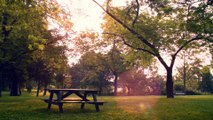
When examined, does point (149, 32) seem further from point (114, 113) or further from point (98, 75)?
point (98, 75)

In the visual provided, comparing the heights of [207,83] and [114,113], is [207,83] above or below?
above

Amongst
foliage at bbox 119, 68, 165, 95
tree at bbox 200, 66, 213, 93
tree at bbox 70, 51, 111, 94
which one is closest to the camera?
tree at bbox 70, 51, 111, 94

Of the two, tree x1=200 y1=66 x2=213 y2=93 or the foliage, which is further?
tree x1=200 y1=66 x2=213 y2=93

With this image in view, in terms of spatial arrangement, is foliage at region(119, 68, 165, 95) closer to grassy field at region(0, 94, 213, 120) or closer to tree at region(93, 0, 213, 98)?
tree at region(93, 0, 213, 98)

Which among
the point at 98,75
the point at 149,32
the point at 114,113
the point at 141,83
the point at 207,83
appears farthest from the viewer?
the point at 207,83

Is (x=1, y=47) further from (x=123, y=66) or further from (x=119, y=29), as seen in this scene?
(x=123, y=66)

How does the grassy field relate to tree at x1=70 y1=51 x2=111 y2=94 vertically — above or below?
below

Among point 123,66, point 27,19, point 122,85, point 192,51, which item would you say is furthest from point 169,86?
point 122,85

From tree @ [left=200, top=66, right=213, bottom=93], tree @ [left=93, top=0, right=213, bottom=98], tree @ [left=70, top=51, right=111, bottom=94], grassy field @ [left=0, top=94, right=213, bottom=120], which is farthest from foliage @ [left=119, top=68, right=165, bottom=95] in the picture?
grassy field @ [left=0, top=94, right=213, bottom=120]

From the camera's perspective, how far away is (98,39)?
36.9 metres

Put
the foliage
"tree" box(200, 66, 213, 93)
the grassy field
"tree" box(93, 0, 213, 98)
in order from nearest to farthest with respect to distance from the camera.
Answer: the grassy field < "tree" box(93, 0, 213, 98) < the foliage < "tree" box(200, 66, 213, 93)

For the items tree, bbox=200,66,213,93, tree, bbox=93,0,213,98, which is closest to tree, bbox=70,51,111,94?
tree, bbox=93,0,213,98

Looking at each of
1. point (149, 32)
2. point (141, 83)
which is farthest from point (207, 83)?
point (149, 32)

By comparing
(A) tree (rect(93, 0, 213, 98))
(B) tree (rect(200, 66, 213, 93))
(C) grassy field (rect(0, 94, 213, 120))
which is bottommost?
(C) grassy field (rect(0, 94, 213, 120))
